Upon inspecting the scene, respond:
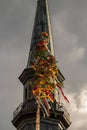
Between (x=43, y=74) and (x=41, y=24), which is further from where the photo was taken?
(x=41, y=24)

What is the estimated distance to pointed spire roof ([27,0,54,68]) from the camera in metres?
77.8

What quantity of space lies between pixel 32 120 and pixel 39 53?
1475 inches

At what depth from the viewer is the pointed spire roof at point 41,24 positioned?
255 feet

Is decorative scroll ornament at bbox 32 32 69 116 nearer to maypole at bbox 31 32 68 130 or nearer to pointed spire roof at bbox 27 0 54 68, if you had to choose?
maypole at bbox 31 32 68 130

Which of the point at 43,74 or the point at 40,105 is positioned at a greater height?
the point at 40,105

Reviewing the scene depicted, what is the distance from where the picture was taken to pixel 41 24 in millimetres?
81125

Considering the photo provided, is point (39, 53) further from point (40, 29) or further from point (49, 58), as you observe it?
point (40, 29)

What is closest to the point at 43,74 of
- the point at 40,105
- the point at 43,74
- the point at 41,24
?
the point at 43,74

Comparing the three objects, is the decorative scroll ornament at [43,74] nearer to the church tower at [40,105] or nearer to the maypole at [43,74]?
the maypole at [43,74]

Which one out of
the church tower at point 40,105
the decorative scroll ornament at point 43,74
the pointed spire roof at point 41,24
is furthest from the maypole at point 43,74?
the pointed spire roof at point 41,24

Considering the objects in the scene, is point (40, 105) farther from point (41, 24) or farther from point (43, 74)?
point (41, 24)

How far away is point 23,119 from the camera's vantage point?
68875 millimetres

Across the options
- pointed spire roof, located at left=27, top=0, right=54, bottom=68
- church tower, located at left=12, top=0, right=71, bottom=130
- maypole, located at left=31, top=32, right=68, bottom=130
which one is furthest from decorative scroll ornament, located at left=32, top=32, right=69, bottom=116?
pointed spire roof, located at left=27, top=0, right=54, bottom=68

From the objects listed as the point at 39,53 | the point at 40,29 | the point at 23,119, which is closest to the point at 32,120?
the point at 23,119
